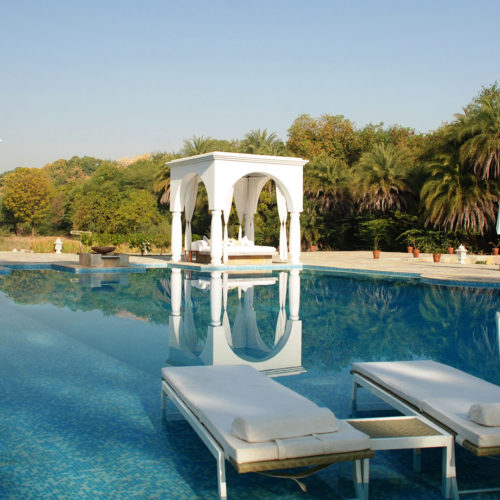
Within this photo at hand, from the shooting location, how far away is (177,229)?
1945cm

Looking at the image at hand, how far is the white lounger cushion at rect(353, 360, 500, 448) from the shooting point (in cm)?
314

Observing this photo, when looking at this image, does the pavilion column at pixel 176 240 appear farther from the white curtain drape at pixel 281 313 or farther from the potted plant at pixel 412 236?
the potted plant at pixel 412 236

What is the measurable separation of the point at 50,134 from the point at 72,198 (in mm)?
7152

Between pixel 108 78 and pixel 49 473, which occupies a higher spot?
pixel 108 78

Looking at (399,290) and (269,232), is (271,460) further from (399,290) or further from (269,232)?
(269,232)

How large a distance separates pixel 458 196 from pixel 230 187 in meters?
9.72

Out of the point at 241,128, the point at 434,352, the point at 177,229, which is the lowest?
the point at 434,352

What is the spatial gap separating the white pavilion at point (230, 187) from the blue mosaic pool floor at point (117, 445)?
10934 mm

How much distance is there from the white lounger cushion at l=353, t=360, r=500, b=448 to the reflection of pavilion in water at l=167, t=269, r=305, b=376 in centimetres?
153

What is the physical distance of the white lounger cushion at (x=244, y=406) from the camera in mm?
2863

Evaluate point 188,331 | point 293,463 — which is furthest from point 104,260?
point 293,463

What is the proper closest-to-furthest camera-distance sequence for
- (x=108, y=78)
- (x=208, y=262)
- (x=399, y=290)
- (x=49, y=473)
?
(x=49, y=473)
(x=399, y=290)
(x=208, y=262)
(x=108, y=78)

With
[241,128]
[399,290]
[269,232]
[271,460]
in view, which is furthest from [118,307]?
[241,128]

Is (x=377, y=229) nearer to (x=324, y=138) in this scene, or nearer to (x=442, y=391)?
(x=324, y=138)
